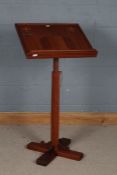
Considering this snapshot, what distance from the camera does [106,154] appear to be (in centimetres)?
344

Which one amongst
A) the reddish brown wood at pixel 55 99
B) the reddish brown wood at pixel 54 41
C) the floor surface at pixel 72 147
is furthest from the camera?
the reddish brown wood at pixel 55 99

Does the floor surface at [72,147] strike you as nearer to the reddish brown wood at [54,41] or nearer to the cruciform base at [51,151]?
the cruciform base at [51,151]

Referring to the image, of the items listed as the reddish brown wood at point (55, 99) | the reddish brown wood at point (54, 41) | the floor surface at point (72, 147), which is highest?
the reddish brown wood at point (54, 41)

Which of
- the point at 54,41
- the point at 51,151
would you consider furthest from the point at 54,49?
the point at 51,151

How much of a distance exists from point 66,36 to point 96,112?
1087 mm

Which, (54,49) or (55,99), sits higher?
(54,49)

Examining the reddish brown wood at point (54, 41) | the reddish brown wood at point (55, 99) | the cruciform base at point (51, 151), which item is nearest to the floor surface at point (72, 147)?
the cruciform base at point (51, 151)

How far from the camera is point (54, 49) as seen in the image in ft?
9.88

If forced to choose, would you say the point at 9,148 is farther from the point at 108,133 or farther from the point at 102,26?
the point at 102,26

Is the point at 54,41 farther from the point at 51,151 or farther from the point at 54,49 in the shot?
the point at 51,151

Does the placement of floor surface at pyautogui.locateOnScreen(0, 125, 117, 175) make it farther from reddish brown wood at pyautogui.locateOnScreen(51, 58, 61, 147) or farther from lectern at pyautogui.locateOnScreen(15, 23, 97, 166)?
reddish brown wood at pyautogui.locateOnScreen(51, 58, 61, 147)

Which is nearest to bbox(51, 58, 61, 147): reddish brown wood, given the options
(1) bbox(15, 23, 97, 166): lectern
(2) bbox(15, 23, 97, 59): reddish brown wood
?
(1) bbox(15, 23, 97, 166): lectern

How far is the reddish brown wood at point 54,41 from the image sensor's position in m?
2.98

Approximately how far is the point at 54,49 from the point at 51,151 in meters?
0.92
